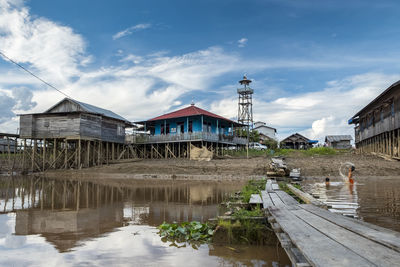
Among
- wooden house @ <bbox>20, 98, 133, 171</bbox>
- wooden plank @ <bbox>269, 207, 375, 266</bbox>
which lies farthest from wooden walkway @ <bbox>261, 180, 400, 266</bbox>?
wooden house @ <bbox>20, 98, 133, 171</bbox>

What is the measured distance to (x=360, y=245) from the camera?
3.02m

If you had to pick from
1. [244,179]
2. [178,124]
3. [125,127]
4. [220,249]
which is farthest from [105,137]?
[220,249]

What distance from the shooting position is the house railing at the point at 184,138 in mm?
30641

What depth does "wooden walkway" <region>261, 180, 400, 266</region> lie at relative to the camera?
2.62 m

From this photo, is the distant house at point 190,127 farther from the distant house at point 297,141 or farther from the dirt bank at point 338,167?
the distant house at point 297,141

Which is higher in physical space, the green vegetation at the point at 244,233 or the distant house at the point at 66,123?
the distant house at the point at 66,123

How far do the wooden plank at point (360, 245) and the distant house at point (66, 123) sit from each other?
29.0m

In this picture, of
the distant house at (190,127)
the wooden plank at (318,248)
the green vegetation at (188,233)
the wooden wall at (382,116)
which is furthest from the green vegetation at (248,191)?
the distant house at (190,127)

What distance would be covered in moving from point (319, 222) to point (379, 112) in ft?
97.3

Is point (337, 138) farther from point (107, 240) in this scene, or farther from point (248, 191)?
point (107, 240)

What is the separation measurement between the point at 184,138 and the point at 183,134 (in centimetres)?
44

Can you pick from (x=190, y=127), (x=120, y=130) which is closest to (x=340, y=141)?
(x=190, y=127)

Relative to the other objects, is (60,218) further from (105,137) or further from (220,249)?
(105,137)

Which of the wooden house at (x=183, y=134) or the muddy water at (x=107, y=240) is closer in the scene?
the muddy water at (x=107, y=240)
